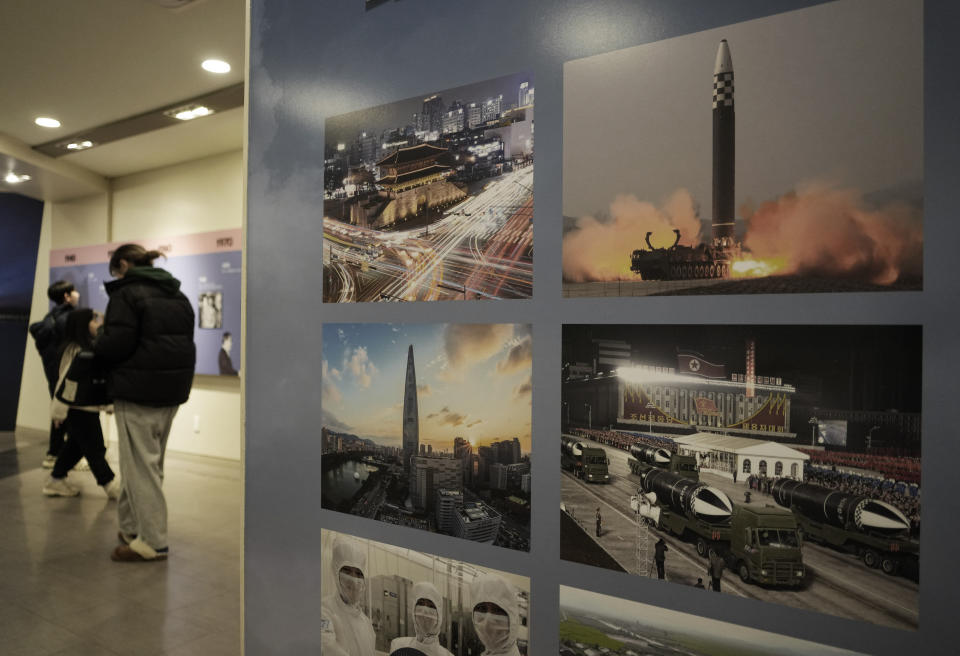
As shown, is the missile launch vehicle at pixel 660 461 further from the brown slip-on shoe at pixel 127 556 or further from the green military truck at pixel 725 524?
the brown slip-on shoe at pixel 127 556

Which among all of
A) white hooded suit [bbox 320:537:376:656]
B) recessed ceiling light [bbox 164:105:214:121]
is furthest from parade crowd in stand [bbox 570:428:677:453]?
recessed ceiling light [bbox 164:105:214:121]

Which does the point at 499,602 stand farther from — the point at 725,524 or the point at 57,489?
the point at 57,489

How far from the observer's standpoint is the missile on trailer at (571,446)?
113 centimetres

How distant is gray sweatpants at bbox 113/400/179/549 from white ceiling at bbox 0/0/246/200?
6.82 ft

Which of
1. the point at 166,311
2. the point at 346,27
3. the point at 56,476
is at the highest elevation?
the point at 346,27

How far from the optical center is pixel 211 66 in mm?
3805

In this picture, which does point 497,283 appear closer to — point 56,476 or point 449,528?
point 449,528

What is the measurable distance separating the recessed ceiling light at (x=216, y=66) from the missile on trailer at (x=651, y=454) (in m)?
3.75

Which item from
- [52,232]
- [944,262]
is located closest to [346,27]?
[944,262]

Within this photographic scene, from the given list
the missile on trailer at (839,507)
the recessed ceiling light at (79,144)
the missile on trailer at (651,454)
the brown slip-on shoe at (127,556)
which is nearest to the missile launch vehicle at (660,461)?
the missile on trailer at (651,454)

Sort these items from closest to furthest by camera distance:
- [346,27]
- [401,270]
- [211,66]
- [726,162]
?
[726,162]
[401,270]
[346,27]
[211,66]

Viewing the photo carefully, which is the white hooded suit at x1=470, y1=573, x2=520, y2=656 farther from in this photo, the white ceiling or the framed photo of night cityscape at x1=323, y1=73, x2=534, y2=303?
the white ceiling

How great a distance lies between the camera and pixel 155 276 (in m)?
2.86

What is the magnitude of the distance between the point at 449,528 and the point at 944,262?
1.00 metres
